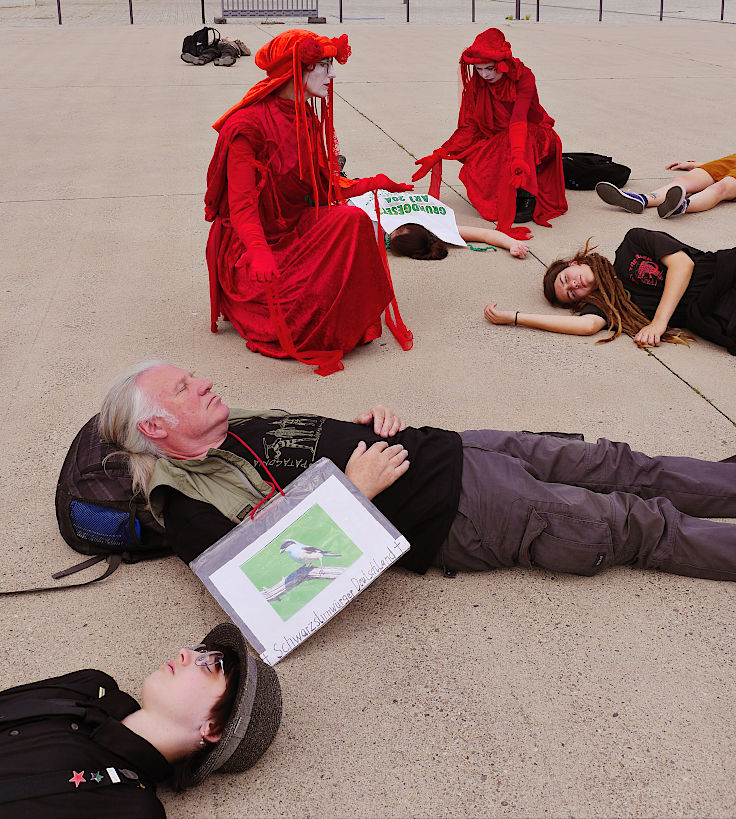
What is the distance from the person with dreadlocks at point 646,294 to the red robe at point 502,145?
144 cm

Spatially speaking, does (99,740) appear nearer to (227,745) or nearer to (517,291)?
(227,745)

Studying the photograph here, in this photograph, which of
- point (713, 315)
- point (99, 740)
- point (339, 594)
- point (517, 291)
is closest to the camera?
point (99, 740)

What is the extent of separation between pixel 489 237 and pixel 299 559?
3356 millimetres

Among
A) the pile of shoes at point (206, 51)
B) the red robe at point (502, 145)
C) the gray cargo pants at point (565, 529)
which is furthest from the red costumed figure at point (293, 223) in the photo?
the pile of shoes at point (206, 51)

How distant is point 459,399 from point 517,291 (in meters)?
1.27

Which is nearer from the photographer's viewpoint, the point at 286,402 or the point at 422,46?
the point at 286,402

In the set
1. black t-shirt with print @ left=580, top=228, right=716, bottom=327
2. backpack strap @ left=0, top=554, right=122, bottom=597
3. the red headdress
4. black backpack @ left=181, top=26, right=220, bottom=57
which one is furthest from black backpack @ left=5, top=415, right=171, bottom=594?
black backpack @ left=181, top=26, right=220, bottom=57

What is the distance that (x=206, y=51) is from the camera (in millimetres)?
11680

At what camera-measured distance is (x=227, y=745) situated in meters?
1.82

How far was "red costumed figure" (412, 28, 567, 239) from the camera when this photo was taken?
17.2ft

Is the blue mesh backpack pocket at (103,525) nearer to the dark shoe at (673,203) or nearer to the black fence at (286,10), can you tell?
the dark shoe at (673,203)

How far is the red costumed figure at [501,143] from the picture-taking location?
5230mm

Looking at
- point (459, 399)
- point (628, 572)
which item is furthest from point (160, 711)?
point (459, 399)

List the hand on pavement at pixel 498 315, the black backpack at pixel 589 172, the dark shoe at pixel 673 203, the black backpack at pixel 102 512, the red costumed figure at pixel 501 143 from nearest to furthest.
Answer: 1. the black backpack at pixel 102 512
2. the hand on pavement at pixel 498 315
3. the red costumed figure at pixel 501 143
4. the dark shoe at pixel 673 203
5. the black backpack at pixel 589 172
